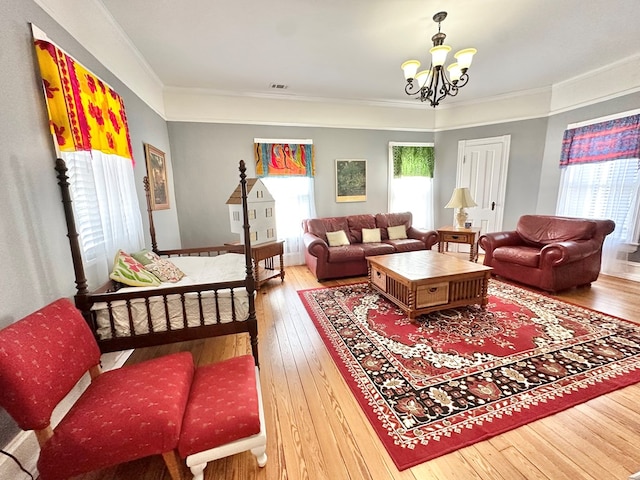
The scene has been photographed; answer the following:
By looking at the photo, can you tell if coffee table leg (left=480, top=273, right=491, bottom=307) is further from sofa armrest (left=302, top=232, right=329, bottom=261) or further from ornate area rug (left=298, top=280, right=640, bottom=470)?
sofa armrest (left=302, top=232, right=329, bottom=261)

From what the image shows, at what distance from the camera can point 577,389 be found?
5.67 feet

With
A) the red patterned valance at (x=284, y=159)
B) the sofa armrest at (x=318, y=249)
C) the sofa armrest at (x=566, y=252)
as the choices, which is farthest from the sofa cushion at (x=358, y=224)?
the sofa armrest at (x=566, y=252)

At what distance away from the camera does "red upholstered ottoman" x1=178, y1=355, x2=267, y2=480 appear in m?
1.17

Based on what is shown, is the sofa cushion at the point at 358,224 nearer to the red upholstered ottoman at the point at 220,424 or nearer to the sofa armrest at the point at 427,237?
the sofa armrest at the point at 427,237

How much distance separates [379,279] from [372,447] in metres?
1.99

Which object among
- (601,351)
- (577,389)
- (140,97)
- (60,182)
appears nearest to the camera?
(60,182)

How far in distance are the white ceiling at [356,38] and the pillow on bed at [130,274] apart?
2.07 metres

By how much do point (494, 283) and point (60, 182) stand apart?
14.6 ft

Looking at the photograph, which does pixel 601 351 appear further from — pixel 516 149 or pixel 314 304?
pixel 516 149

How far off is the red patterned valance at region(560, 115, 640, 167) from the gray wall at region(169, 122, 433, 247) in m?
3.05

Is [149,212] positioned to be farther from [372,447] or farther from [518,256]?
[518,256]

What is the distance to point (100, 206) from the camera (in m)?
2.01

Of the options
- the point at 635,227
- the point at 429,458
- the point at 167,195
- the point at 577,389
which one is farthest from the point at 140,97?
the point at 635,227

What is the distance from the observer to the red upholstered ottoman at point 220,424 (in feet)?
3.84
